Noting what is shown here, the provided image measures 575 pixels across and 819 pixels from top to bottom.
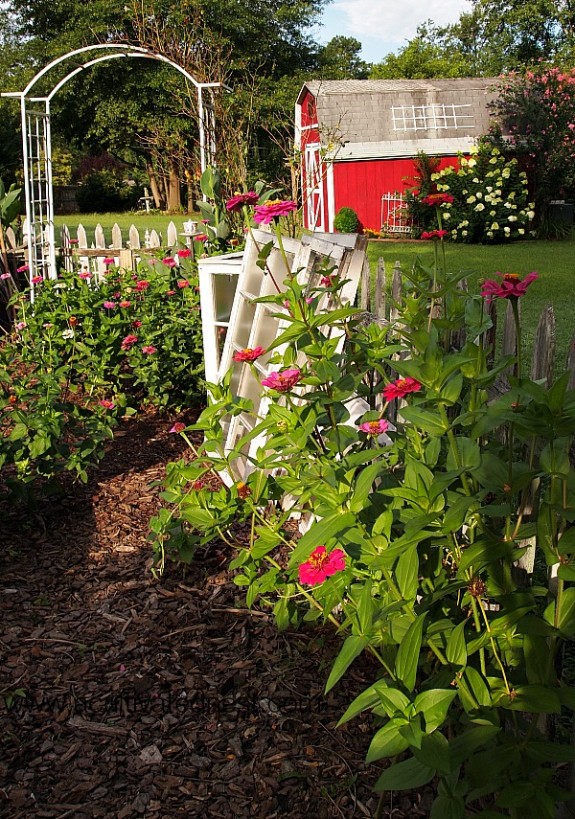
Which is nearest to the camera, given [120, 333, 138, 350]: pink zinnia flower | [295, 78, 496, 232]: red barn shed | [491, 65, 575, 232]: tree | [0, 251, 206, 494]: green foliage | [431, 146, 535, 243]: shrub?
[120, 333, 138, 350]: pink zinnia flower

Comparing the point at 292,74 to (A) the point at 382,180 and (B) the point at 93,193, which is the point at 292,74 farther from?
(A) the point at 382,180

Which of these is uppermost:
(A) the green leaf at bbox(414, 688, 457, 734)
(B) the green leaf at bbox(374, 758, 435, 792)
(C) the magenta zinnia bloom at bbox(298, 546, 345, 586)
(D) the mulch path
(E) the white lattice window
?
(E) the white lattice window

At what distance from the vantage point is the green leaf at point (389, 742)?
1.39 m

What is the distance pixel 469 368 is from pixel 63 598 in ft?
6.88

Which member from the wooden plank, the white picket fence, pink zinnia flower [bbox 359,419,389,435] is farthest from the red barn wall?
pink zinnia flower [bbox 359,419,389,435]

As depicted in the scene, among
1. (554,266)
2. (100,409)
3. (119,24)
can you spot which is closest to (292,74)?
(119,24)

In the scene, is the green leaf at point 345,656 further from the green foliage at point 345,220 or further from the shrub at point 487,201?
the green foliage at point 345,220

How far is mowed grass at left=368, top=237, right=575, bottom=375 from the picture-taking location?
7.82 metres

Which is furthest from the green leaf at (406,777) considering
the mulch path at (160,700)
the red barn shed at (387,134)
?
the red barn shed at (387,134)

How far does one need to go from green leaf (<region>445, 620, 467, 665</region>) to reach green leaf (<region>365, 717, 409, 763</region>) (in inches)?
9.8

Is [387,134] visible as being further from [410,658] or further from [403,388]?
[410,658]

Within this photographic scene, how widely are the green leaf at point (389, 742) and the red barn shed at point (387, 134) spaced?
2047 cm

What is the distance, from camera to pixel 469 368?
1.87 metres

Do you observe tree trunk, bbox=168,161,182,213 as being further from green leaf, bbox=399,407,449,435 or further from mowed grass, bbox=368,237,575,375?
green leaf, bbox=399,407,449,435
